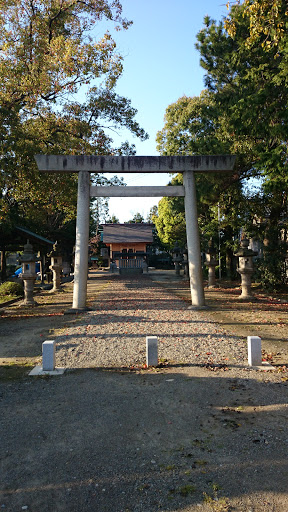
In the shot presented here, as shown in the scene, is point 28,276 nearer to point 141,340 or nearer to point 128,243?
point 141,340

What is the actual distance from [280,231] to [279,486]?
15.7 meters

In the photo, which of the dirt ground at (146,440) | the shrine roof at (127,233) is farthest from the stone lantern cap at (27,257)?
the shrine roof at (127,233)

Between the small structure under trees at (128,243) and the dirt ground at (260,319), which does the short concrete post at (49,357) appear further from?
the small structure under trees at (128,243)

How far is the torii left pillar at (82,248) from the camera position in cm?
1131

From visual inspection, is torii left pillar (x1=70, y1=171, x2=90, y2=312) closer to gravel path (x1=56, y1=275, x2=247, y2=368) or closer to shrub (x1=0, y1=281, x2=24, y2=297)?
gravel path (x1=56, y1=275, x2=247, y2=368)

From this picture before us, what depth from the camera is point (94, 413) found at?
13.8 ft

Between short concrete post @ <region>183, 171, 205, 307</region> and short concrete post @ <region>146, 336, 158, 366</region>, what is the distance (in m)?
5.86

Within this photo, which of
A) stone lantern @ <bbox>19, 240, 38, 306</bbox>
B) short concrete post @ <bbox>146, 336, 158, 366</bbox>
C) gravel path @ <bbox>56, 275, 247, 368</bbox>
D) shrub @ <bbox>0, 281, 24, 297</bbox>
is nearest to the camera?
short concrete post @ <bbox>146, 336, 158, 366</bbox>

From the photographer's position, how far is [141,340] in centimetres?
754

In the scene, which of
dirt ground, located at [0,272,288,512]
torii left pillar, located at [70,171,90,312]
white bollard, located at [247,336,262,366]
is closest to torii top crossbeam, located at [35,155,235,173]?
torii left pillar, located at [70,171,90,312]

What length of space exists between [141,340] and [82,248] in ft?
15.4

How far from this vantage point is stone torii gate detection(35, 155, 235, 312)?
11.2 meters

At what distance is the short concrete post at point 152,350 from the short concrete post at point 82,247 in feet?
Answer: 19.1

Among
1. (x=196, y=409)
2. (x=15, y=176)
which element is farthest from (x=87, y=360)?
(x=15, y=176)
